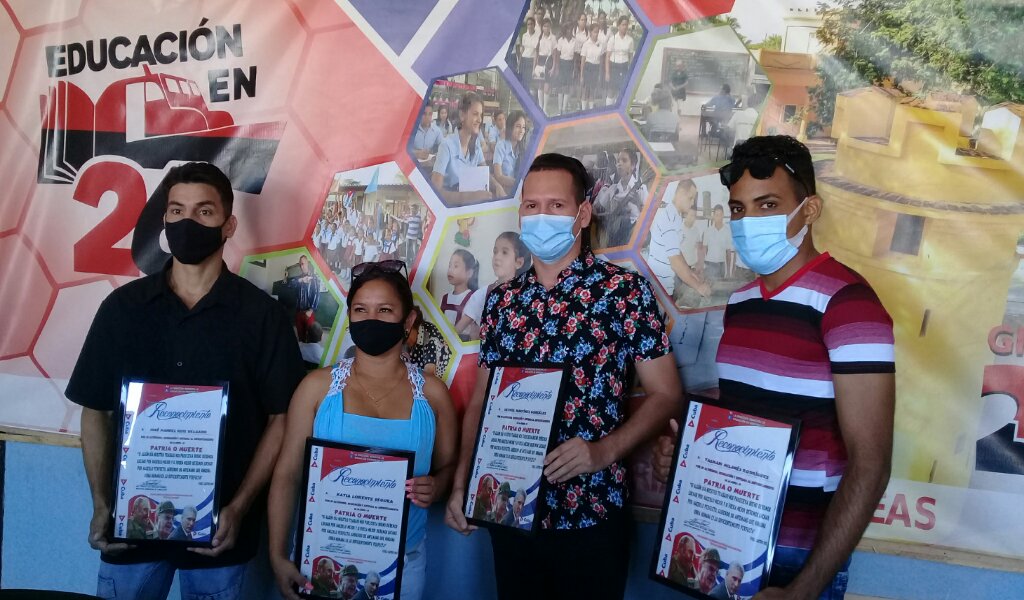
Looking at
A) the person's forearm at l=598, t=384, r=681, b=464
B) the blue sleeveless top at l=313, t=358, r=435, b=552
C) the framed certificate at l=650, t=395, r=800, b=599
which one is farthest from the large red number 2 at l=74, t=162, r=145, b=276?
the framed certificate at l=650, t=395, r=800, b=599

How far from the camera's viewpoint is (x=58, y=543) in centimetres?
298

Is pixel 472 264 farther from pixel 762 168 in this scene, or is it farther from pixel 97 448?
pixel 97 448

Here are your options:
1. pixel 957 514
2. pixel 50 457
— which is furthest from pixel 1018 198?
pixel 50 457

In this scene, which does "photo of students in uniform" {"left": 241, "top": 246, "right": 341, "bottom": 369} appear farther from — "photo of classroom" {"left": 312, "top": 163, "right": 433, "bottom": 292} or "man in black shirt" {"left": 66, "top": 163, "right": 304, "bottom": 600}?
"man in black shirt" {"left": 66, "top": 163, "right": 304, "bottom": 600}

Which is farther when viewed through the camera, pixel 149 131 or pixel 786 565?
pixel 149 131

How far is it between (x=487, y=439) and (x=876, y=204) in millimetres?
1260

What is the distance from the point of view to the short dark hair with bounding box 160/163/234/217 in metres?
2.29

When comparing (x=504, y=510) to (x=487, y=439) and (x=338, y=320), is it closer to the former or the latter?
(x=487, y=439)

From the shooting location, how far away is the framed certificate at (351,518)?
203 centimetres

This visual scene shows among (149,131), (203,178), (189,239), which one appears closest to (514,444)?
(189,239)

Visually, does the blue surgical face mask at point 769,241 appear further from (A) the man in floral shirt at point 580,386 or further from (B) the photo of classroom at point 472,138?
(B) the photo of classroom at point 472,138

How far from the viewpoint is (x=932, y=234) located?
7.11 feet

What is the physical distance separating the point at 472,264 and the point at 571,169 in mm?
576

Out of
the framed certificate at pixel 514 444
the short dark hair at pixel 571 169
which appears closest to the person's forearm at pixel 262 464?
the framed certificate at pixel 514 444
